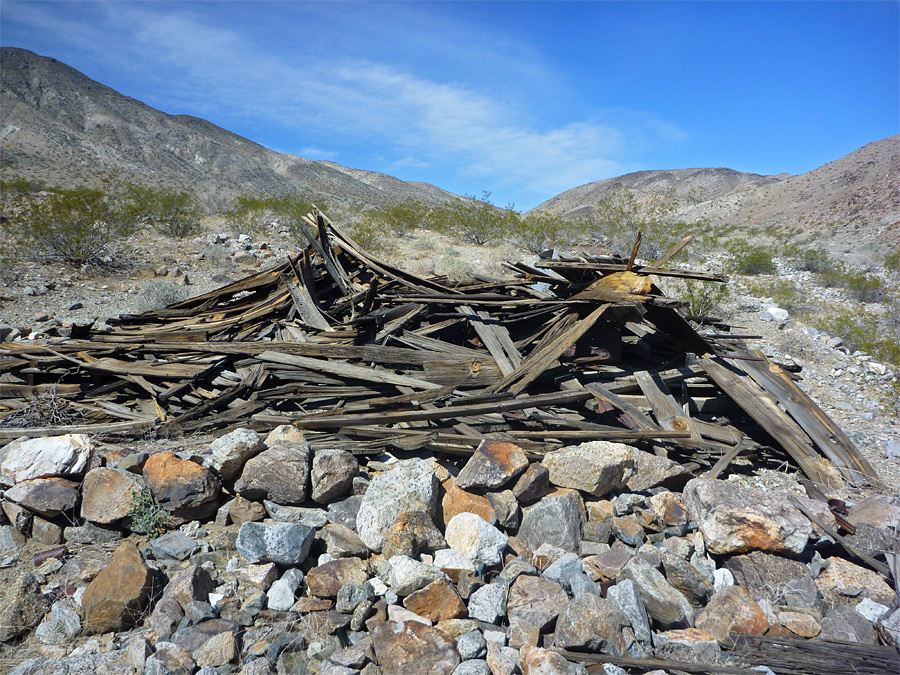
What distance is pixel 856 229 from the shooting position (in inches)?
953

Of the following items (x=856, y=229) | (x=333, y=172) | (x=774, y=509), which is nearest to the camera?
(x=774, y=509)

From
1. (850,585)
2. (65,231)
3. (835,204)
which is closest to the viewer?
(850,585)

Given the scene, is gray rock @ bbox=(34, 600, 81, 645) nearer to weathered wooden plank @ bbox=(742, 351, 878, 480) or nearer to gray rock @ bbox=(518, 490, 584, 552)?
gray rock @ bbox=(518, 490, 584, 552)

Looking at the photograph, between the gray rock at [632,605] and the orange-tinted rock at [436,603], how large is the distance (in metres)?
0.85

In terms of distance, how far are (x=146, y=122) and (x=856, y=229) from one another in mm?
78049

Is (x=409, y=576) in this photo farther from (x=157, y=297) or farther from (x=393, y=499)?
(x=157, y=297)

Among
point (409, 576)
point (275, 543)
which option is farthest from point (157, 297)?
point (409, 576)

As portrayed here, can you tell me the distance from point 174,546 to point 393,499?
143cm

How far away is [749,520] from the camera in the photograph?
2.95 metres

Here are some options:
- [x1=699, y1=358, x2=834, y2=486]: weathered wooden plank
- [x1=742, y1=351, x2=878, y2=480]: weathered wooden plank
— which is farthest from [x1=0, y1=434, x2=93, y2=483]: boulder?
[x1=742, y1=351, x2=878, y2=480]: weathered wooden plank

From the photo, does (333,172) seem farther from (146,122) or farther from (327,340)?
(327,340)

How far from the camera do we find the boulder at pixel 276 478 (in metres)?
3.26

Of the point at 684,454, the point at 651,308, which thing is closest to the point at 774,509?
the point at 684,454

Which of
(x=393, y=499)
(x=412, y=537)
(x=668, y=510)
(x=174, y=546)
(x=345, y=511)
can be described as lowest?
(x=174, y=546)
